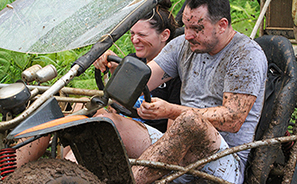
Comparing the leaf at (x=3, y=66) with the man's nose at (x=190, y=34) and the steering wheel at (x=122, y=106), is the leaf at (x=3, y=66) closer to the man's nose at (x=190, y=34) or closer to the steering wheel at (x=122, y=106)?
the steering wheel at (x=122, y=106)

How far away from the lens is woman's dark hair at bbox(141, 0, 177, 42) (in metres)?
2.48

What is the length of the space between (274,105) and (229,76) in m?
0.35

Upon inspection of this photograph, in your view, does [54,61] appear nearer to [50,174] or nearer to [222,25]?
[222,25]

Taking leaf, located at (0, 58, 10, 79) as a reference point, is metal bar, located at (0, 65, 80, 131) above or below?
above

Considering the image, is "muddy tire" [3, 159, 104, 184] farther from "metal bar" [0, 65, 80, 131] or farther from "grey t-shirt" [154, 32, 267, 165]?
"grey t-shirt" [154, 32, 267, 165]

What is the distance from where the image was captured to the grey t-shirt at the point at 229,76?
1.76 metres

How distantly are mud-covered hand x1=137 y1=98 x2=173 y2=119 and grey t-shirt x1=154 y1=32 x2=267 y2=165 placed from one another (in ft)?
1.15

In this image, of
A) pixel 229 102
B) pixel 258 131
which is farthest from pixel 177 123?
pixel 258 131

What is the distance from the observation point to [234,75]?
1.77m

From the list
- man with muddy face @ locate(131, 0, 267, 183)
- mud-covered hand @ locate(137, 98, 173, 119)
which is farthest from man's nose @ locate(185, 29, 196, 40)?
mud-covered hand @ locate(137, 98, 173, 119)

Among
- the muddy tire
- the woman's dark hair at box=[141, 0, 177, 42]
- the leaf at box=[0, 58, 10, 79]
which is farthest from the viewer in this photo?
the leaf at box=[0, 58, 10, 79]

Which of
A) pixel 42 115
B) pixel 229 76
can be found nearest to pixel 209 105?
pixel 229 76

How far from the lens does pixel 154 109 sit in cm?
160

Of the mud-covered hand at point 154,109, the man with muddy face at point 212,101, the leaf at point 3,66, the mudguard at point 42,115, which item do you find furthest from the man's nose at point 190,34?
the leaf at point 3,66
